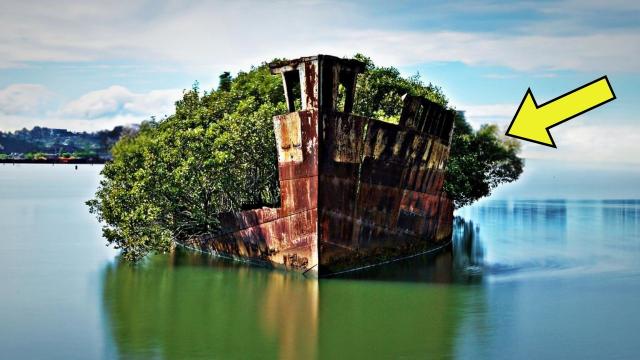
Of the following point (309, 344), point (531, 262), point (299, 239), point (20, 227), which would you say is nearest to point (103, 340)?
point (309, 344)

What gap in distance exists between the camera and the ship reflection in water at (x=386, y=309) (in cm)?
1705

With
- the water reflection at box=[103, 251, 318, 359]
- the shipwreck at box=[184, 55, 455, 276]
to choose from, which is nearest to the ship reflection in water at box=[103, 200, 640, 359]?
the water reflection at box=[103, 251, 318, 359]

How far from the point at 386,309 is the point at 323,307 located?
1497 millimetres

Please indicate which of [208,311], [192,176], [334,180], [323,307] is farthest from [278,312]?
[192,176]

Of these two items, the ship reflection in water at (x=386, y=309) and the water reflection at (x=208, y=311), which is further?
the ship reflection in water at (x=386, y=309)

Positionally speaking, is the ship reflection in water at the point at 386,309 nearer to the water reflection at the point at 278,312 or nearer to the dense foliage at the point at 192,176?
the water reflection at the point at 278,312

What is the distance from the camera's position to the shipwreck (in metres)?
22.4

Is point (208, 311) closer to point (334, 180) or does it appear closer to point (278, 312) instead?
point (278, 312)

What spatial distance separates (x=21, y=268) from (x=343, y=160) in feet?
43.0

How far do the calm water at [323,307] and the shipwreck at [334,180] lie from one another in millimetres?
715

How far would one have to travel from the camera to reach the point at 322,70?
878 inches

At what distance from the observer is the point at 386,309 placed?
67.1 feet

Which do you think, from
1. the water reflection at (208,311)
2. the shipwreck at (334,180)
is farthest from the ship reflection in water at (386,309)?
the shipwreck at (334,180)

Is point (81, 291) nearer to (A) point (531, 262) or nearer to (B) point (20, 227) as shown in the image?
(A) point (531, 262)
